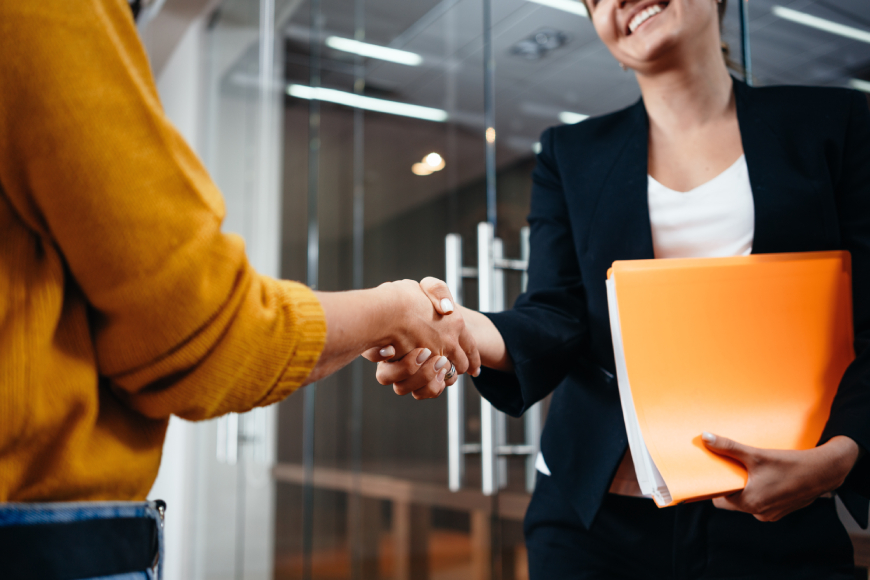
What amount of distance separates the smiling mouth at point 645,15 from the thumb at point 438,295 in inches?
18.0

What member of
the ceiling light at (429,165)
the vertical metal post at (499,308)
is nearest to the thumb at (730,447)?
the vertical metal post at (499,308)

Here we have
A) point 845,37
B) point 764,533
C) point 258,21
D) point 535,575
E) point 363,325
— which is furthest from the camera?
point 258,21

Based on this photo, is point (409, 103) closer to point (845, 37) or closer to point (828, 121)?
point (845, 37)

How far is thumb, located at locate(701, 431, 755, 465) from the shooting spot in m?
0.69

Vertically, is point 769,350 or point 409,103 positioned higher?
point 409,103

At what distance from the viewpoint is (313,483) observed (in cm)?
278

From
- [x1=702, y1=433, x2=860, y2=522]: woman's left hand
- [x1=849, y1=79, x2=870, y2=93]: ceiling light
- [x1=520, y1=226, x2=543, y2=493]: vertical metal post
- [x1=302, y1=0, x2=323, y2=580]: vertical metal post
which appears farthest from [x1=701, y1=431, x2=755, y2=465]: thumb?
[x1=302, y1=0, x2=323, y2=580]: vertical metal post

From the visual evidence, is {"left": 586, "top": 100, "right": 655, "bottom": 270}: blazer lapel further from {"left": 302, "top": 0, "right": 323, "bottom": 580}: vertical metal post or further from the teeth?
{"left": 302, "top": 0, "right": 323, "bottom": 580}: vertical metal post

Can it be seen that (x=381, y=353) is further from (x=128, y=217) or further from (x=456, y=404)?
(x=456, y=404)

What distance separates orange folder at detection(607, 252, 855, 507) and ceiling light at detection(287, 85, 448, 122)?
1670 millimetres

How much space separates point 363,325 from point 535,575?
0.50m

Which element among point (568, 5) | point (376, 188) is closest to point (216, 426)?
point (376, 188)

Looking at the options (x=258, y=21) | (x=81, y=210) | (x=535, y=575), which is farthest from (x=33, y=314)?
(x=258, y=21)

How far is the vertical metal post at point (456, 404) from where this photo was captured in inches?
78.2
